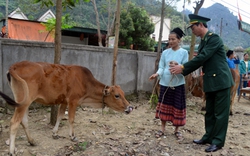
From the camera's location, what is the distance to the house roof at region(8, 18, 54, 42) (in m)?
13.9

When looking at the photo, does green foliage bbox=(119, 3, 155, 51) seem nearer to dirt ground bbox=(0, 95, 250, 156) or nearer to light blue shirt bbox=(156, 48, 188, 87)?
dirt ground bbox=(0, 95, 250, 156)

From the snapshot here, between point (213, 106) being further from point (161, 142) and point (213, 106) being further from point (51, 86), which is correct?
point (51, 86)

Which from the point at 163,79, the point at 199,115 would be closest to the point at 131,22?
the point at 199,115

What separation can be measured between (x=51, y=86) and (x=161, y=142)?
7.34 ft

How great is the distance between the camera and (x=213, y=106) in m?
4.36

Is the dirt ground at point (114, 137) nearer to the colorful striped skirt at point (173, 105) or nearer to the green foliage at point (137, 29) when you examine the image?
the colorful striped skirt at point (173, 105)

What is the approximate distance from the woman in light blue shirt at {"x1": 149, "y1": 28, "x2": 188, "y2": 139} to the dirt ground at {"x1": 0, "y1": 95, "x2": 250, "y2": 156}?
486 millimetres

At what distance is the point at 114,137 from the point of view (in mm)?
4777

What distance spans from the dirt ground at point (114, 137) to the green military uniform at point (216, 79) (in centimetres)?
41

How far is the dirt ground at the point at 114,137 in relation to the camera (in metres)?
4.02

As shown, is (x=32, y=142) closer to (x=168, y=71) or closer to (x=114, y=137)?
(x=114, y=137)

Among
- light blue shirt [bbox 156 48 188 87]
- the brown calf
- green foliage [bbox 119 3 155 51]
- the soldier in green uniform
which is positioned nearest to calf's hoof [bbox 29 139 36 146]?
the brown calf

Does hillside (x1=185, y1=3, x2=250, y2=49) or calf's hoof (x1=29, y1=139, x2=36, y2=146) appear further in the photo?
hillside (x1=185, y1=3, x2=250, y2=49)

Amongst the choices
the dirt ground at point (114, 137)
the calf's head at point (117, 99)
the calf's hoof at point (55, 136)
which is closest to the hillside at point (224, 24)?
the dirt ground at point (114, 137)
